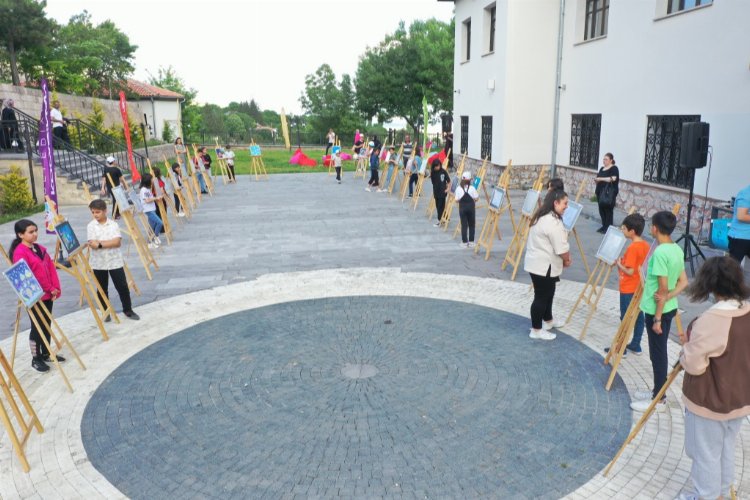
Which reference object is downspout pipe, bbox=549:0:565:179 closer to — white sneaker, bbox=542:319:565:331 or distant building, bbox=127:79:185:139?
white sneaker, bbox=542:319:565:331

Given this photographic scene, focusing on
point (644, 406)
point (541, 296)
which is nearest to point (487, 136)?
point (541, 296)

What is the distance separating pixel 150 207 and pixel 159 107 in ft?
127

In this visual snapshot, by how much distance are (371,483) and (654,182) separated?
41.5ft

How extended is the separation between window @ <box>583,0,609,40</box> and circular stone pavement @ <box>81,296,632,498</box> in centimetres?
1264

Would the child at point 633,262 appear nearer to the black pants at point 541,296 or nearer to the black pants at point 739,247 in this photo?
the black pants at point 541,296

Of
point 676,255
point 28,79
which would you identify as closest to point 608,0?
point 676,255

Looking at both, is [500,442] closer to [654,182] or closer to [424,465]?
[424,465]

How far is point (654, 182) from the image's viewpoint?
560 inches

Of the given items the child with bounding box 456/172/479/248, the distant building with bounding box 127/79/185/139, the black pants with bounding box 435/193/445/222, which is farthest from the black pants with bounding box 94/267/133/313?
the distant building with bounding box 127/79/185/139

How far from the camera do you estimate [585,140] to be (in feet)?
58.3

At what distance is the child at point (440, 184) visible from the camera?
14132 millimetres

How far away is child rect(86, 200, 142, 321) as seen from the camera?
7.68 m

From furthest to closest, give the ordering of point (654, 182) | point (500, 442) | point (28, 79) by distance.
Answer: point (28, 79) < point (654, 182) < point (500, 442)

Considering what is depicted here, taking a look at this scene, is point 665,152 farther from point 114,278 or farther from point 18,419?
point 18,419
